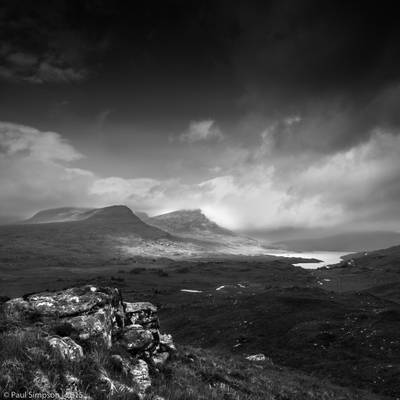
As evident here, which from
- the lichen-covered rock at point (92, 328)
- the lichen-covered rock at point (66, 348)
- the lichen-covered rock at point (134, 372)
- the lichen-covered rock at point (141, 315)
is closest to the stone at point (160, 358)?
the lichen-covered rock at point (134, 372)

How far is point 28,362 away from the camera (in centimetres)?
884

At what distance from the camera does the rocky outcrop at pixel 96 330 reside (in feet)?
36.0

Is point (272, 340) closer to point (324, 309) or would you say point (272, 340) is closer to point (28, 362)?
point (324, 309)

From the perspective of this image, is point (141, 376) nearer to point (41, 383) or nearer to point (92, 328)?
point (92, 328)

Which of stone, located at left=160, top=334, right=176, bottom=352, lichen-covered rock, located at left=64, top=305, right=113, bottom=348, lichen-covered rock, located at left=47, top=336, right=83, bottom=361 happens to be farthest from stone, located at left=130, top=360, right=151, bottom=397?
stone, located at left=160, top=334, right=176, bottom=352

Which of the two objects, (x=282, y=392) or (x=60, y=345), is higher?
(x=60, y=345)

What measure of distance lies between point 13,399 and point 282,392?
16429 mm

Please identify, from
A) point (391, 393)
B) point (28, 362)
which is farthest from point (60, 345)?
point (391, 393)

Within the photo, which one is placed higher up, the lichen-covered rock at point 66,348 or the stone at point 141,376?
the lichen-covered rock at point 66,348

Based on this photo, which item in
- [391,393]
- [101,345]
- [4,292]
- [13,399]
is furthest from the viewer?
[4,292]

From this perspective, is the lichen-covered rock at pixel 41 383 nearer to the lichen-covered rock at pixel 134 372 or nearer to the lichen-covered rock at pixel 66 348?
the lichen-covered rock at pixel 66 348

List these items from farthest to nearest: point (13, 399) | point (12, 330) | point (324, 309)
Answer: point (324, 309) < point (12, 330) < point (13, 399)

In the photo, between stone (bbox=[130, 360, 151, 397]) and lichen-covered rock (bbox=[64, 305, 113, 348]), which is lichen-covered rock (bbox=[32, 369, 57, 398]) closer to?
stone (bbox=[130, 360, 151, 397])

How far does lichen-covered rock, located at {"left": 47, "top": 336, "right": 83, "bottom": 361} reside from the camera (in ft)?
33.4
